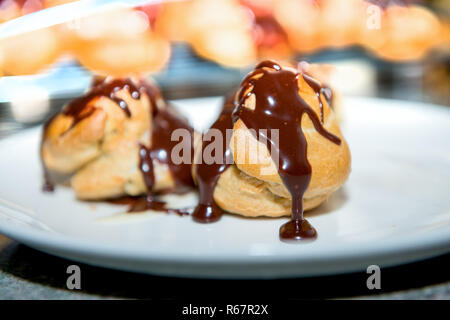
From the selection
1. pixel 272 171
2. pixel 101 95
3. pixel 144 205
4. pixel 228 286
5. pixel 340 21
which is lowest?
pixel 228 286

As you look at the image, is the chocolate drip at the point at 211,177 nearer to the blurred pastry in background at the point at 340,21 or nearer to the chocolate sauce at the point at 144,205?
the chocolate sauce at the point at 144,205

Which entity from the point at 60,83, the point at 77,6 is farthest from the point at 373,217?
the point at 60,83

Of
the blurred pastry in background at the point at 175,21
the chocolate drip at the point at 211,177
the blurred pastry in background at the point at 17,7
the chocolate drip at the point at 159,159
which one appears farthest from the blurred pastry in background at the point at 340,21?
the chocolate drip at the point at 211,177

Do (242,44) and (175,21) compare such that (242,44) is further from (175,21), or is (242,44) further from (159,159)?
(159,159)

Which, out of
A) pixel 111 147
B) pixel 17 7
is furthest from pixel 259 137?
pixel 17 7

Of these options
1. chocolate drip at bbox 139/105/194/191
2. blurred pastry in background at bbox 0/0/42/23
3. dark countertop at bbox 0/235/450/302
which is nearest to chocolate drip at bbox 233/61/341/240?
dark countertop at bbox 0/235/450/302

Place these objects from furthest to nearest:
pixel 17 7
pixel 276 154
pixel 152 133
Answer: pixel 17 7
pixel 152 133
pixel 276 154

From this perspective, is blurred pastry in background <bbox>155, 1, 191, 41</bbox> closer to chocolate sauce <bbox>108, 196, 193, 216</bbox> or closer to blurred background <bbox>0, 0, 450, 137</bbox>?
blurred background <bbox>0, 0, 450, 137</bbox>
